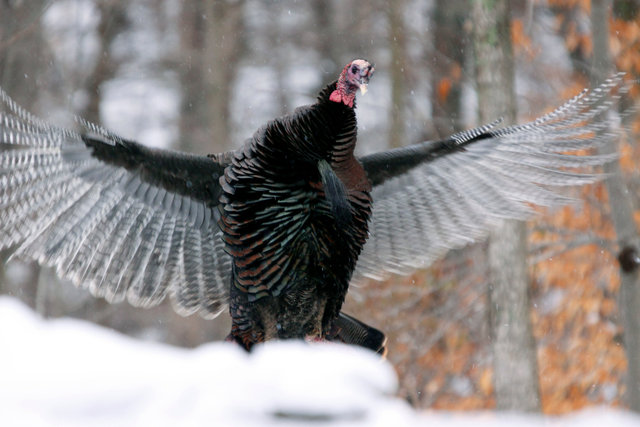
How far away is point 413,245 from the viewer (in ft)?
15.2

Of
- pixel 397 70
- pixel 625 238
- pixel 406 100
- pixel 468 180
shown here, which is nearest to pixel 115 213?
pixel 468 180

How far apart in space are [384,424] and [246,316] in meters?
2.66

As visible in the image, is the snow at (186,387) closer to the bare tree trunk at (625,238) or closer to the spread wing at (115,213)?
the spread wing at (115,213)

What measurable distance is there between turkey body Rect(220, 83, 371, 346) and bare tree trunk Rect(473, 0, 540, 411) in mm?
2205

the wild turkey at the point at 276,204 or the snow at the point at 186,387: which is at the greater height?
the snow at the point at 186,387

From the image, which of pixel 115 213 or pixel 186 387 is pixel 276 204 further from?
pixel 186 387

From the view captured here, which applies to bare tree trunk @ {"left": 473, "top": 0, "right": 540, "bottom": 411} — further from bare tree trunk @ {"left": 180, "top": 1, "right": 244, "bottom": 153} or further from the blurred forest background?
bare tree trunk @ {"left": 180, "top": 1, "right": 244, "bottom": 153}

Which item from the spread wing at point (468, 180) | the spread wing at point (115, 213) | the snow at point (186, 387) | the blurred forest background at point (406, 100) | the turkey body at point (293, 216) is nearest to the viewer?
the snow at point (186, 387)

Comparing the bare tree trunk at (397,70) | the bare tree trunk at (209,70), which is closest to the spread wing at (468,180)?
the bare tree trunk at (397,70)

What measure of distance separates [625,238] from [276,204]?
113 inches

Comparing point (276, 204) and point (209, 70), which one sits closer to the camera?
point (276, 204)

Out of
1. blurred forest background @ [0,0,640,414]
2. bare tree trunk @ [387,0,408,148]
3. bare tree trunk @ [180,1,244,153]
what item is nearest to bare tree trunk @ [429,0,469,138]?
blurred forest background @ [0,0,640,414]

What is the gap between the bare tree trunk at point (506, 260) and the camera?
5770 mm

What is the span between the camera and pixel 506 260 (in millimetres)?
5816
